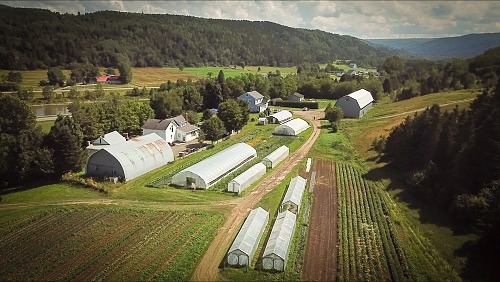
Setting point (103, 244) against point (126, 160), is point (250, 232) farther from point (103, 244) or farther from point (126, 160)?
point (126, 160)

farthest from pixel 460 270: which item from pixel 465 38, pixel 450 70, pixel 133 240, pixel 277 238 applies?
pixel 465 38

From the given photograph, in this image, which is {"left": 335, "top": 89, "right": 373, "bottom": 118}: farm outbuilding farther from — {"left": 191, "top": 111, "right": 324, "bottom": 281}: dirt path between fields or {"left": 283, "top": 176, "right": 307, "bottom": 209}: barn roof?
{"left": 283, "top": 176, "right": 307, "bottom": 209}: barn roof

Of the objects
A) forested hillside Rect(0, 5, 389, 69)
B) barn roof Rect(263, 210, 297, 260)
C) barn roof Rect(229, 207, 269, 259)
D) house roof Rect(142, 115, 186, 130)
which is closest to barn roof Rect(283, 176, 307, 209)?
barn roof Rect(263, 210, 297, 260)

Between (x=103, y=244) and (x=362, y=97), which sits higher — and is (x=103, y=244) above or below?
below

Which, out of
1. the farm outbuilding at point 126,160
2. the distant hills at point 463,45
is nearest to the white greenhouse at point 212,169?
the farm outbuilding at point 126,160

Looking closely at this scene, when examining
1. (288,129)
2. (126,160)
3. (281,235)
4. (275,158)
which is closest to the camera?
(281,235)

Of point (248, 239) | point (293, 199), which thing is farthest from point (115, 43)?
point (248, 239)
